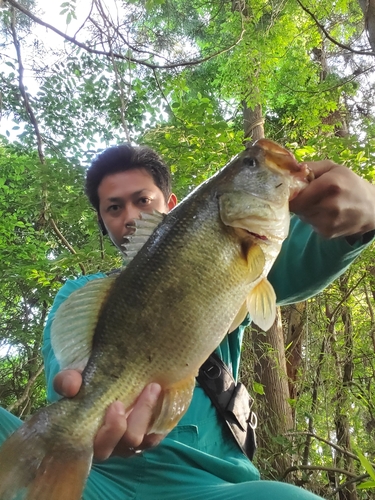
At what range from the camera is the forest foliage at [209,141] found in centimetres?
399

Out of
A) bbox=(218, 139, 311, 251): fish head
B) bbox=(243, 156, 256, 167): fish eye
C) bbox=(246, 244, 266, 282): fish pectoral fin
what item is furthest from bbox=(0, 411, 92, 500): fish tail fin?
bbox=(243, 156, 256, 167): fish eye

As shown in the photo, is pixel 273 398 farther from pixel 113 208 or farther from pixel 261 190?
pixel 261 190

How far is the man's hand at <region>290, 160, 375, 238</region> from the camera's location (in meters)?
1.33

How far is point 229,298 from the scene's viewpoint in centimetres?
128

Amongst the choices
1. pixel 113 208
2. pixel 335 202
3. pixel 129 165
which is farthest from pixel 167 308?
pixel 129 165

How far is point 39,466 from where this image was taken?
1.09 meters

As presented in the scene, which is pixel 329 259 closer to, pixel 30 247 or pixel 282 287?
pixel 282 287

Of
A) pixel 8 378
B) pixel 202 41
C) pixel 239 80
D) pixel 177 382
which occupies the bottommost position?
pixel 177 382

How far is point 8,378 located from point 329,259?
25.1 feet

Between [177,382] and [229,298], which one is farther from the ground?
[229,298]

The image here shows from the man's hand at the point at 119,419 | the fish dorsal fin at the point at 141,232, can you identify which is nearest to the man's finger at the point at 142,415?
the man's hand at the point at 119,419

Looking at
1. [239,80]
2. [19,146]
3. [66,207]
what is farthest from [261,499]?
[19,146]

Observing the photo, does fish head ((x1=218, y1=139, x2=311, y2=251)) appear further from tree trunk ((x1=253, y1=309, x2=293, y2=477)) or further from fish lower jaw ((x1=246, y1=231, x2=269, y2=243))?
tree trunk ((x1=253, y1=309, x2=293, y2=477))

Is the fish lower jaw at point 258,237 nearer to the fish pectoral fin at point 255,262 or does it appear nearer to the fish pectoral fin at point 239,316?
the fish pectoral fin at point 255,262
